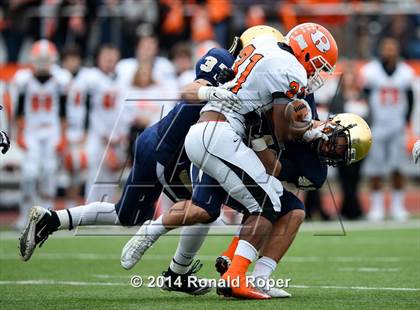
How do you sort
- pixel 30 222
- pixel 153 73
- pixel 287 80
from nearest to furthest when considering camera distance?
pixel 287 80 → pixel 30 222 → pixel 153 73

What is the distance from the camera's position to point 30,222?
5988 mm

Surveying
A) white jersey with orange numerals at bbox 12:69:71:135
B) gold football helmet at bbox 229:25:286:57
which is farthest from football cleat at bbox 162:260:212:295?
white jersey with orange numerals at bbox 12:69:71:135

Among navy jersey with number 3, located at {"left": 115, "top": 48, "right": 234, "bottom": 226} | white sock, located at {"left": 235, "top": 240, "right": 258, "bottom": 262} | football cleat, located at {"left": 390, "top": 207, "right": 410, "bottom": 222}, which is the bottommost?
football cleat, located at {"left": 390, "top": 207, "right": 410, "bottom": 222}

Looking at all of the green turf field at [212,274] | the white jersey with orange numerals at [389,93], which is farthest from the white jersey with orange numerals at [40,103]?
the white jersey with orange numerals at [389,93]

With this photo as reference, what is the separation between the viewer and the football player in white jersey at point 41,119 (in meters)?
11.3

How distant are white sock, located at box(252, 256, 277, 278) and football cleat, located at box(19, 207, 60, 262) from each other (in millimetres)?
1176

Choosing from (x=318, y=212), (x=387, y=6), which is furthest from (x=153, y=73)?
(x=387, y=6)

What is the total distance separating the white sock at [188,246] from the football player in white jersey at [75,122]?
590 cm

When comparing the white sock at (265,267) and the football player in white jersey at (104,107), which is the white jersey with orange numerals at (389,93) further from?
the white sock at (265,267)

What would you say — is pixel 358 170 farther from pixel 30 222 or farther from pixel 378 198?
pixel 30 222

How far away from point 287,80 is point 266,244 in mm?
936

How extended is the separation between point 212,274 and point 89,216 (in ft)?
4.31

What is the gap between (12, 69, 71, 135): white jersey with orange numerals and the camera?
1138 centimetres

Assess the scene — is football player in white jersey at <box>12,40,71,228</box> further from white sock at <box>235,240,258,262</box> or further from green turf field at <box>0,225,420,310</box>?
white sock at <box>235,240,258,262</box>
